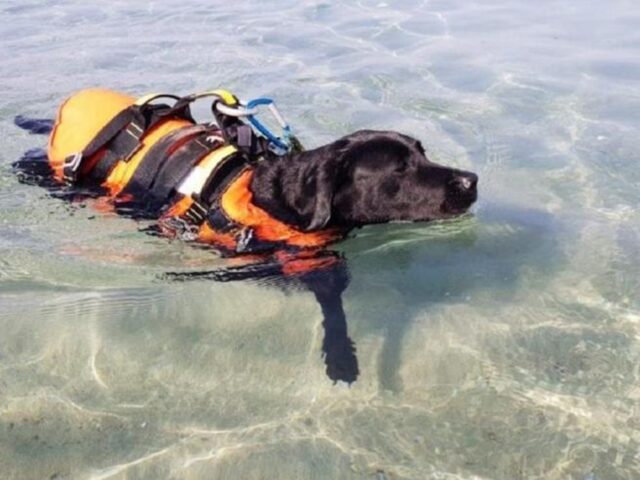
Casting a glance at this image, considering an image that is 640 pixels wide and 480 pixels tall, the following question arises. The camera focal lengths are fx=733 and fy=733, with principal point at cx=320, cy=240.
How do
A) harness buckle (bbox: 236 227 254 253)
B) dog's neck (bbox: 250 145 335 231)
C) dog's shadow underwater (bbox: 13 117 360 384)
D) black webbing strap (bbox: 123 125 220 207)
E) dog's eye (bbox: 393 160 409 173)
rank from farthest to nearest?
black webbing strap (bbox: 123 125 220 207) → dog's eye (bbox: 393 160 409 173) → dog's neck (bbox: 250 145 335 231) → harness buckle (bbox: 236 227 254 253) → dog's shadow underwater (bbox: 13 117 360 384)

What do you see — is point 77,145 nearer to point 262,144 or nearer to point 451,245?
point 262,144

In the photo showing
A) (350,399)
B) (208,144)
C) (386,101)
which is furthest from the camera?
(386,101)

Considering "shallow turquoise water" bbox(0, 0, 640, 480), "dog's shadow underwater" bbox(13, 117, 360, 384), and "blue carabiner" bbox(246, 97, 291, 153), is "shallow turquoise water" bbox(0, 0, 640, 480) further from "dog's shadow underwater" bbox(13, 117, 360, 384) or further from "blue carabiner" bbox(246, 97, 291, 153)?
"blue carabiner" bbox(246, 97, 291, 153)

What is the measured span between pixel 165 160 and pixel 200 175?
251 millimetres

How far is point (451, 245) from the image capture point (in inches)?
150

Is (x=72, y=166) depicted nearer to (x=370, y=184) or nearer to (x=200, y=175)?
(x=200, y=175)

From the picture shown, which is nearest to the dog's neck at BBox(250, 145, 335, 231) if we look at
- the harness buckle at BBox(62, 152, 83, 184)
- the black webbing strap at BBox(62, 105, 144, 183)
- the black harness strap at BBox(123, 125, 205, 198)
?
the black harness strap at BBox(123, 125, 205, 198)

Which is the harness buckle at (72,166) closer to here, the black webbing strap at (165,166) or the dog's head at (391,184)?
the black webbing strap at (165,166)

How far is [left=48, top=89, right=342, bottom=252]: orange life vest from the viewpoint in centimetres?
385

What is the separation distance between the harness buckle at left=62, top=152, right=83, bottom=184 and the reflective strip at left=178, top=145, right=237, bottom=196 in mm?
649

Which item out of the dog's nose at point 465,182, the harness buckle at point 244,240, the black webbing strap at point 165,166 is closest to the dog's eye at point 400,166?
the dog's nose at point 465,182

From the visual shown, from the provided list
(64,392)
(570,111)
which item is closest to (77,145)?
(64,392)

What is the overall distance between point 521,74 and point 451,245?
347 cm

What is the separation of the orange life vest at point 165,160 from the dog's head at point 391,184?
0.71 feet
